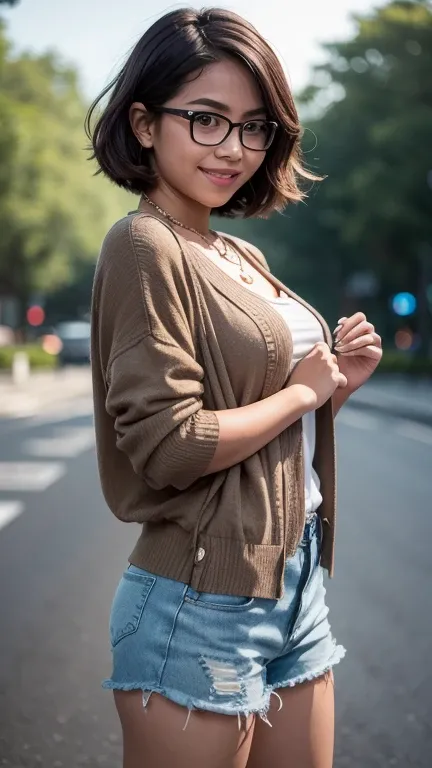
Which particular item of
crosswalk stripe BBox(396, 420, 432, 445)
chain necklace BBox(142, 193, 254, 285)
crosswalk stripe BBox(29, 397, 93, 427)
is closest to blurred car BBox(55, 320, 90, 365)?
crosswalk stripe BBox(29, 397, 93, 427)

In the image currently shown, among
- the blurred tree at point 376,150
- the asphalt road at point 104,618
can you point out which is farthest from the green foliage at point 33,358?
the asphalt road at point 104,618

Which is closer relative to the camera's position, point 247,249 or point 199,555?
point 199,555

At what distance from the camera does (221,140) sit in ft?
6.95

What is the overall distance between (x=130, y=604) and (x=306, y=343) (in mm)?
537

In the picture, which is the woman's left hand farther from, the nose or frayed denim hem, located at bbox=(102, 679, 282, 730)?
frayed denim hem, located at bbox=(102, 679, 282, 730)

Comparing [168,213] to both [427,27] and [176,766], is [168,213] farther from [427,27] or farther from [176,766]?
[427,27]

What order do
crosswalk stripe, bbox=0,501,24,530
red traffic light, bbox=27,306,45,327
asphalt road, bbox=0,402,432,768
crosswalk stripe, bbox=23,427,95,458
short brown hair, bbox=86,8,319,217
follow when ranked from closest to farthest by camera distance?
short brown hair, bbox=86,8,319,217
asphalt road, bbox=0,402,432,768
crosswalk stripe, bbox=0,501,24,530
crosswalk stripe, bbox=23,427,95,458
red traffic light, bbox=27,306,45,327

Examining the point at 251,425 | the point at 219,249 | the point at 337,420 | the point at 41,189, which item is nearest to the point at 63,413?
the point at 337,420

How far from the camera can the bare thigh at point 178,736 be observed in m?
1.97

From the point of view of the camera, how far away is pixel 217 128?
2.12 m

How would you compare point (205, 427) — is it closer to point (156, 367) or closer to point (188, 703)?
point (156, 367)

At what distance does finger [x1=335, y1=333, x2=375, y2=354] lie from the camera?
7.63ft

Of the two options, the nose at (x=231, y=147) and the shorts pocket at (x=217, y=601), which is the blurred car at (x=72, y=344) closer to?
the nose at (x=231, y=147)

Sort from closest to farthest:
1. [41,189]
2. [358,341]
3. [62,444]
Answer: [358,341] < [62,444] < [41,189]
